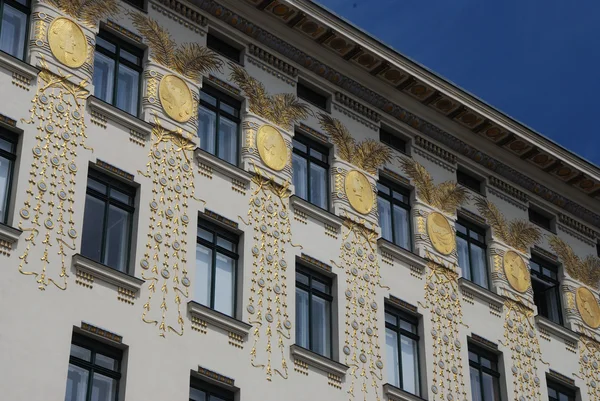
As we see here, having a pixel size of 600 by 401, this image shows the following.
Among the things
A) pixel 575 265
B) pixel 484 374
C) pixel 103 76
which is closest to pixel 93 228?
pixel 103 76

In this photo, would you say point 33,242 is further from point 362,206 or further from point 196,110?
point 362,206

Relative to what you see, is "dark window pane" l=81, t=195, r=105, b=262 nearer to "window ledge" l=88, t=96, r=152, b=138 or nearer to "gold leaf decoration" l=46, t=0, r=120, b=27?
"window ledge" l=88, t=96, r=152, b=138

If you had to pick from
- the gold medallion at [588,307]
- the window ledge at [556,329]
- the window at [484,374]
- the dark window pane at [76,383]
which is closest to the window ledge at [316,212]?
the window at [484,374]

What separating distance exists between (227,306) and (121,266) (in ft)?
7.90

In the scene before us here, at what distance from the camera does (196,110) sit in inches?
1124

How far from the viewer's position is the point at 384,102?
107ft

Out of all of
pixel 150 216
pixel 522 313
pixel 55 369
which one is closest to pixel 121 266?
pixel 150 216

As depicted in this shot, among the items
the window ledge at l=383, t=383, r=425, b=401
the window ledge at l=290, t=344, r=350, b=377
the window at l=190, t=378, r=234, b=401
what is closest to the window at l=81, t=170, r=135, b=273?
the window at l=190, t=378, r=234, b=401

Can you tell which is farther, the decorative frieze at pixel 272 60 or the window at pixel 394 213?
the window at pixel 394 213

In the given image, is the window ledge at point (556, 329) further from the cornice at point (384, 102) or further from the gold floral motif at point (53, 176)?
the gold floral motif at point (53, 176)

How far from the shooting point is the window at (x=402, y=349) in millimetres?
28859

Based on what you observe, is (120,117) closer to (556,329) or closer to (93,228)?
(93,228)

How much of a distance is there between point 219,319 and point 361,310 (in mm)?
3915

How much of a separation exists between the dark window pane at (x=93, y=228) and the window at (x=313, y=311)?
454 cm
